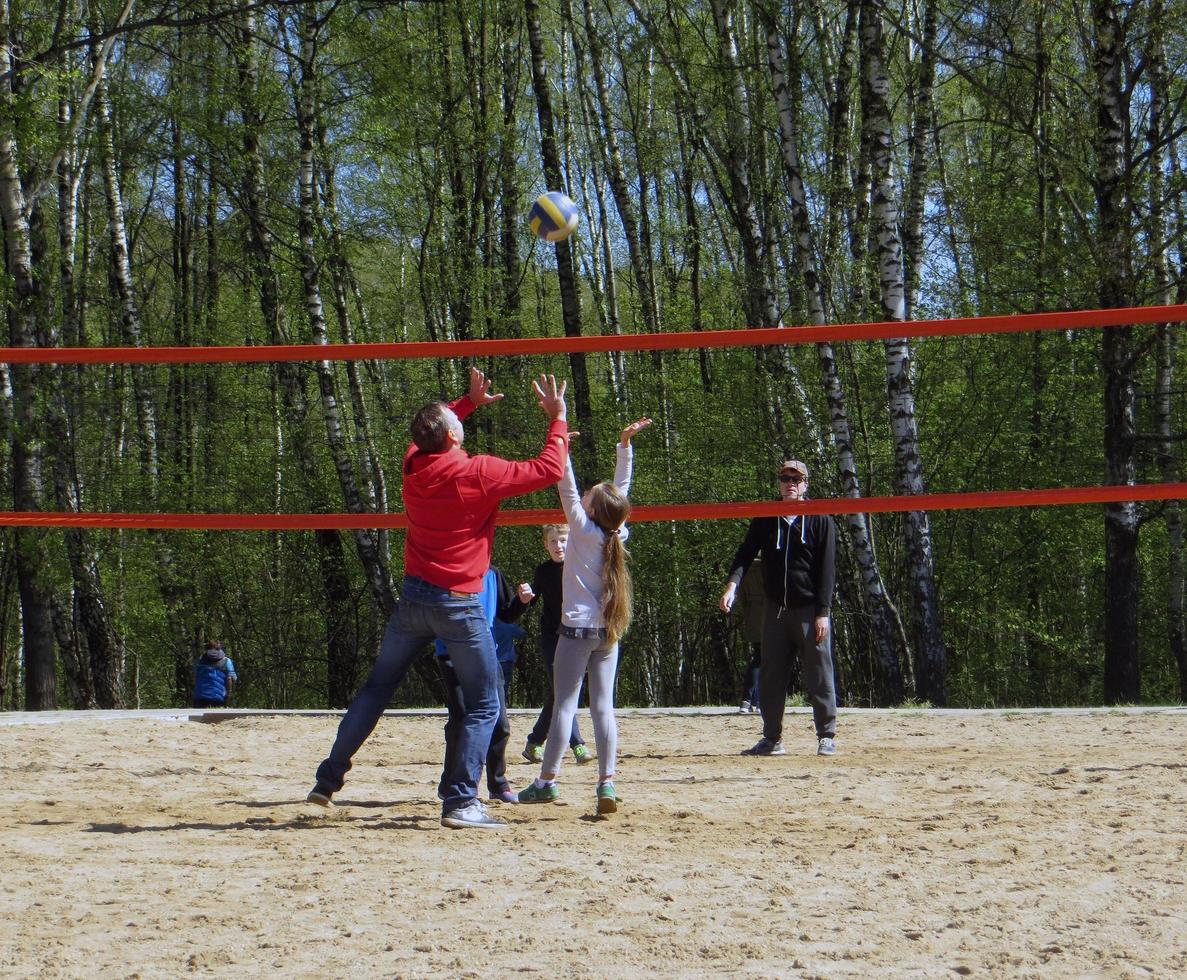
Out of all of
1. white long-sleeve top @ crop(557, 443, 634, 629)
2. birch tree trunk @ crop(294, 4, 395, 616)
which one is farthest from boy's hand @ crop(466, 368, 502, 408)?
birch tree trunk @ crop(294, 4, 395, 616)

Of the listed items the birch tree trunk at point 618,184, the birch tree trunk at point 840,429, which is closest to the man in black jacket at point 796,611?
the birch tree trunk at point 840,429

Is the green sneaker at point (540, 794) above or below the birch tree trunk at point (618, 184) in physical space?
below

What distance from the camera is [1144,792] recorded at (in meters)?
5.83

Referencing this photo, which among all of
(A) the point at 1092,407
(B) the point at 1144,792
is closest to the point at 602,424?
(A) the point at 1092,407

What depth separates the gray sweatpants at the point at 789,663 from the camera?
→ 7.27 meters

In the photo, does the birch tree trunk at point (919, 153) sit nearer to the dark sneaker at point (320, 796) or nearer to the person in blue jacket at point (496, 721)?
the person in blue jacket at point (496, 721)

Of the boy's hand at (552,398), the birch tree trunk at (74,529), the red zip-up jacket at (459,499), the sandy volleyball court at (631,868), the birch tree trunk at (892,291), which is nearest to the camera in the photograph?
the sandy volleyball court at (631,868)

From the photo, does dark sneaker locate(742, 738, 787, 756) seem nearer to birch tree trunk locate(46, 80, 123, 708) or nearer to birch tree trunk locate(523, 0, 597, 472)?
birch tree trunk locate(46, 80, 123, 708)

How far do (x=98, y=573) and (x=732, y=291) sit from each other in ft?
38.3

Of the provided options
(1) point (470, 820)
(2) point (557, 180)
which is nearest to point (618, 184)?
(2) point (557, 180)

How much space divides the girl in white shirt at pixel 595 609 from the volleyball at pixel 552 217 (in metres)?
1.88

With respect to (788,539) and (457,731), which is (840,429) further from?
(457,731)

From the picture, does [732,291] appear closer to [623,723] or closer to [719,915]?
[623,723]

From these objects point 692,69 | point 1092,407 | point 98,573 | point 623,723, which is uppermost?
point 692,69
